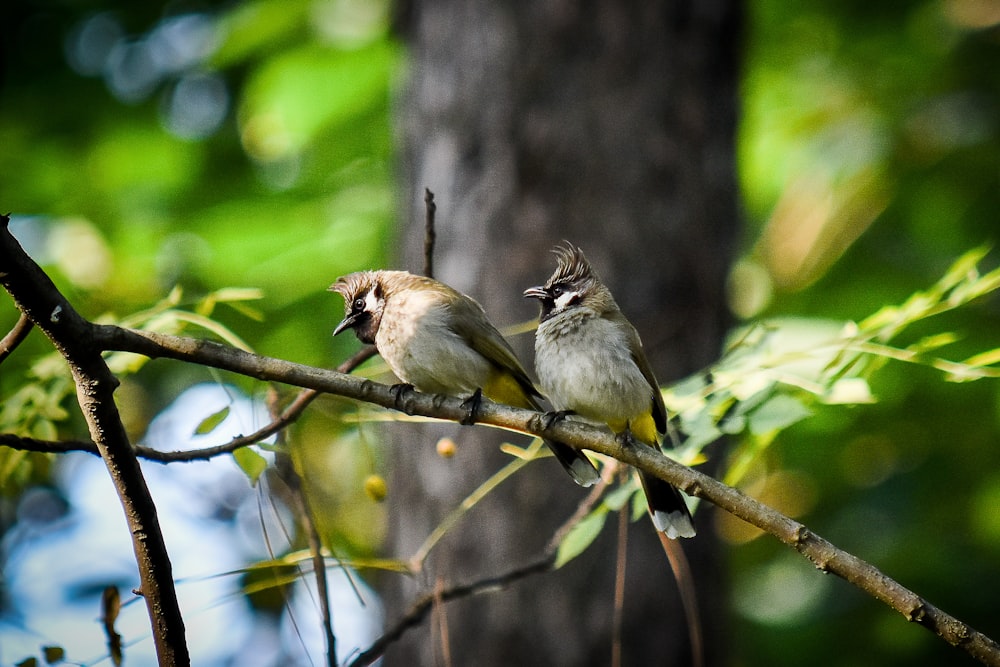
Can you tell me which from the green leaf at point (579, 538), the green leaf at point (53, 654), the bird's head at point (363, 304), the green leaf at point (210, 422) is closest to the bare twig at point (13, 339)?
the green leaf at point (210, 422)

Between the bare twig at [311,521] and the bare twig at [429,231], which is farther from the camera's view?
the bare twig at [429,231]

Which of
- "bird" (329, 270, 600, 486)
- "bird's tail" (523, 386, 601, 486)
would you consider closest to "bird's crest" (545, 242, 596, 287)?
"bird" (329, 270, 600, 486)

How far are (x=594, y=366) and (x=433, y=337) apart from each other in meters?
0.54

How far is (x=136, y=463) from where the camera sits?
1914mm

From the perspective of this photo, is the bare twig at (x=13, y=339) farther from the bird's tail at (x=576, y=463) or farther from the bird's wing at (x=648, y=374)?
the bird's wing at (x=648, y=374)

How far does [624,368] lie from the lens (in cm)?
319

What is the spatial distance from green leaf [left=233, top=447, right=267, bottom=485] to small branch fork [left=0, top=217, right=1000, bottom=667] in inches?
10.0

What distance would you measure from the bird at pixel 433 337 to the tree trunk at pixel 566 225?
1.02 m

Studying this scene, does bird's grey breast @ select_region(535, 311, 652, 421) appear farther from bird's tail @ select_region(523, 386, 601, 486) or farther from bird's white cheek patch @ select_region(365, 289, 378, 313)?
bird's white cheek patch @ select_region(365, 289, 378, 313)

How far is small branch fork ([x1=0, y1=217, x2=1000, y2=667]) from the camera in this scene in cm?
180

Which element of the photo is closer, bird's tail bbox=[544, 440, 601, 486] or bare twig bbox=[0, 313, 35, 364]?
bare twig bbox=[0, 313, 35, 364]

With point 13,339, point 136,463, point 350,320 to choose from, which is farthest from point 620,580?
point 13,339

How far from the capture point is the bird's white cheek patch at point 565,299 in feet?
11.1

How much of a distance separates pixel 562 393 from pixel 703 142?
6.77ft
